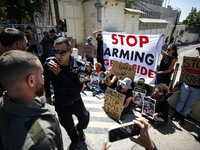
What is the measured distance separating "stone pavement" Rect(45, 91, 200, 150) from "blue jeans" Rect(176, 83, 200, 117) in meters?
0.29

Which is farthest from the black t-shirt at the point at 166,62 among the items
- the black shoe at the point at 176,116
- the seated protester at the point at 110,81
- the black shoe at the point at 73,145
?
the black shoe at the point at 73,145

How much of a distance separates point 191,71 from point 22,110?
3.54 metres

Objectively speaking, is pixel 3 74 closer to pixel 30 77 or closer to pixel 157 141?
pixel 30 77

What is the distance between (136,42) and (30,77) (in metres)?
3.28

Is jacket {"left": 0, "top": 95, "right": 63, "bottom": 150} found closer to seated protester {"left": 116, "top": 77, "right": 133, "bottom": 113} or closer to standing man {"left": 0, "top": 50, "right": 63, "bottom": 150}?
standing man {"left": 0, "top": 50, "right": 63, "bottom": 150}

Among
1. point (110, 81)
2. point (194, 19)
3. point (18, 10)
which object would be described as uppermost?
point (194, 19)

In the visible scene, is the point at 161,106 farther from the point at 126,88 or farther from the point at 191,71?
the point at 191,71

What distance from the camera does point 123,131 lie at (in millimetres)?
1046

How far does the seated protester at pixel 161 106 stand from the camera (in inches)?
111

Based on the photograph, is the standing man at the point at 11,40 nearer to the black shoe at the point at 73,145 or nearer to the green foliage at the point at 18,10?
the black shoe at the point at 73,145

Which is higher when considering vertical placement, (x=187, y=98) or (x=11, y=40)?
(x=11, y=40)

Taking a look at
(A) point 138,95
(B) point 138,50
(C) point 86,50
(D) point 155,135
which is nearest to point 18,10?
(C) point 86,50

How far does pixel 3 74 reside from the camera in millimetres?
807

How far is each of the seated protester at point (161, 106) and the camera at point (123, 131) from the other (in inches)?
83.4
